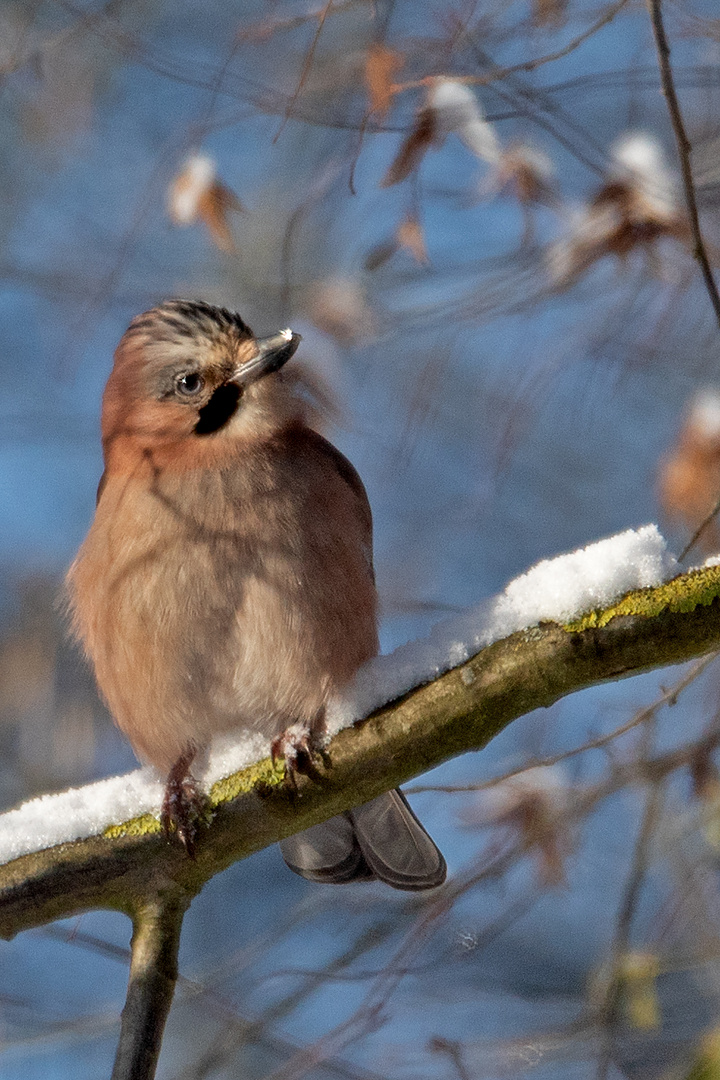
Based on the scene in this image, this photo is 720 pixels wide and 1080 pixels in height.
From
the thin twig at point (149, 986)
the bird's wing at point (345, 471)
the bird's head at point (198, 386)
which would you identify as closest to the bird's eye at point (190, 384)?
the bird's head at point (198, 386)

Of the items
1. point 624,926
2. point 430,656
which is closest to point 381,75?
point 430,656

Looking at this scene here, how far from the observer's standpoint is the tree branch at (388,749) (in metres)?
2.54

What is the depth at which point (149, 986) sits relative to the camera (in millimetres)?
2961

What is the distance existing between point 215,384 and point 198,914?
4596 mm

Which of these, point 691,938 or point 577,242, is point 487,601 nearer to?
point 577,242

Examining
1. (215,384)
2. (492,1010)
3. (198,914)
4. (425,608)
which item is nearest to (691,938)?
(492,1010)

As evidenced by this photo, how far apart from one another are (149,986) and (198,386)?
72.2 inches

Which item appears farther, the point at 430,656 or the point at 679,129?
the point at 679,129

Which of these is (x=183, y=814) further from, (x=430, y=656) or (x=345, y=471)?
(x=345, y=471)

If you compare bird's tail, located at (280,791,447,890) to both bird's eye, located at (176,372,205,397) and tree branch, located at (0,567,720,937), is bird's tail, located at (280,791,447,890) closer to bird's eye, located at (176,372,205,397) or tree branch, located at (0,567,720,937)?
tree branch, located at (0,567,720,937)

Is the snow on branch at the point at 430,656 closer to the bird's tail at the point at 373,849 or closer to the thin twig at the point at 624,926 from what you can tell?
the bird's tail at the point at 373,849

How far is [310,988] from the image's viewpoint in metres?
3.97

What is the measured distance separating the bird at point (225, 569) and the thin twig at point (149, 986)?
1.00ft

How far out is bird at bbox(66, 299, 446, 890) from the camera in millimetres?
3490
